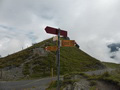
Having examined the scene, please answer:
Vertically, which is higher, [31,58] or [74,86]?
[31,58]

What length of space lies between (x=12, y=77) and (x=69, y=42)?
1927cm

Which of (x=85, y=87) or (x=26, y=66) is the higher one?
(x=26, y=66)

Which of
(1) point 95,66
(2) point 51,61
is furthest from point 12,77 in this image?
(1) point 95,66

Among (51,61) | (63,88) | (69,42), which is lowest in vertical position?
(63,88)

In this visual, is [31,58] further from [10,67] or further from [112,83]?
[112,83]

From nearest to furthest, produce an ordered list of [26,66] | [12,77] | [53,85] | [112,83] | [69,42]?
[69,42], [112,83], [53,85], [12,77], [26,66]

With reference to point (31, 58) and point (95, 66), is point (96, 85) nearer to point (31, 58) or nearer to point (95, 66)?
point (31, 58)

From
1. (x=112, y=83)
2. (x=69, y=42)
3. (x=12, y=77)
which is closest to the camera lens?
(x=69, y=42)

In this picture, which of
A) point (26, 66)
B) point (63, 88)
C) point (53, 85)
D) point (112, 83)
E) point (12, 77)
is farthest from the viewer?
point (26, 66)

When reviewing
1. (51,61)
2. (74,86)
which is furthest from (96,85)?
(51,61)

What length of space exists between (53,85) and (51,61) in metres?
19.6

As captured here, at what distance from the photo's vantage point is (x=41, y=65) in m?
27.4

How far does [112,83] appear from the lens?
751cm

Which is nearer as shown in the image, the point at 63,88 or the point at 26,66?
the point at 63,88
